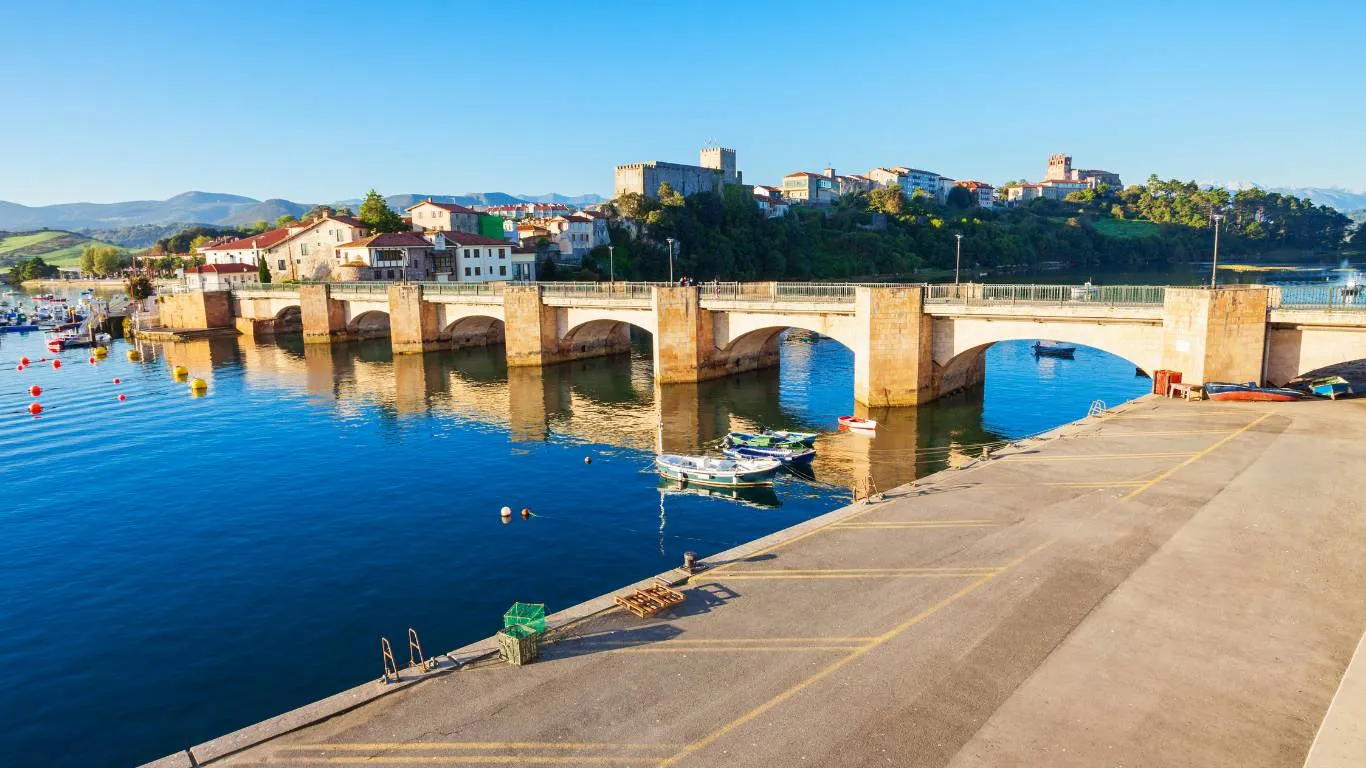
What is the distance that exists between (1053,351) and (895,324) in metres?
35.5

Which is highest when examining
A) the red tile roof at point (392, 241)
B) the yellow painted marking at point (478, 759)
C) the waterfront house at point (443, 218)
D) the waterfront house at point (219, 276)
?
the waterfront house at point (443, 218)

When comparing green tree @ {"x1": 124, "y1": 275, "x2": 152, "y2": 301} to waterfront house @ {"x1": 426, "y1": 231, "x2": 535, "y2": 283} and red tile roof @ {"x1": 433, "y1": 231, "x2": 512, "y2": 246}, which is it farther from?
red tile roof @ {"x1": 433, "y1": 231, "x2": 512, "y2": 246}

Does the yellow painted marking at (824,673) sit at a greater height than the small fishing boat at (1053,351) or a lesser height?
lesser

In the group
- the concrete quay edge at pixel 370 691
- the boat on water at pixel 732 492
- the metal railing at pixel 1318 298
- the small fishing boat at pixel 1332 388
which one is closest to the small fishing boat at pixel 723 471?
the boat on water at pixel 732 492

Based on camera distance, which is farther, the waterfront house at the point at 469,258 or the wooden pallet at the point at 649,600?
the waterfront house at the point at 469,258

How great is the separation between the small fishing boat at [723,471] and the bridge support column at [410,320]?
57.5m

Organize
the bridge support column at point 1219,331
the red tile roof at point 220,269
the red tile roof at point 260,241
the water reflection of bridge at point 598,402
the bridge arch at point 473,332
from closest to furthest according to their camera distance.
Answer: the bridge support column at point 1219,331 < the water reflection of bridge at point 598,402 < the bridge arch at point 473,332 < the red tile roof at point 220,269 < the red tile roof at point 260,241

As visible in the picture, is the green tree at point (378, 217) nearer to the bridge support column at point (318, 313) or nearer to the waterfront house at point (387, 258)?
the waterfront house at point (387, 258)

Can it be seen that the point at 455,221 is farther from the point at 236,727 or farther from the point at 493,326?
the point at 236,727

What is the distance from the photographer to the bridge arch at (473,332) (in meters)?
93.4

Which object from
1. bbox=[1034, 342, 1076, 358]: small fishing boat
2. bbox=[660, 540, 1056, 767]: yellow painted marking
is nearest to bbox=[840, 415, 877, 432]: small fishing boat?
bbox=[660, 540, 1056, 767]: yellow painted marking

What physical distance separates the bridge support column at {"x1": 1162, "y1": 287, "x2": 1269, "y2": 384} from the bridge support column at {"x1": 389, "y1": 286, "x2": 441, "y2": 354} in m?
73.4

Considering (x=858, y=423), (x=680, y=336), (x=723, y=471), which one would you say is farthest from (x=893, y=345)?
(x=723, y=471)

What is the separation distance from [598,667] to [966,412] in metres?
43.7
